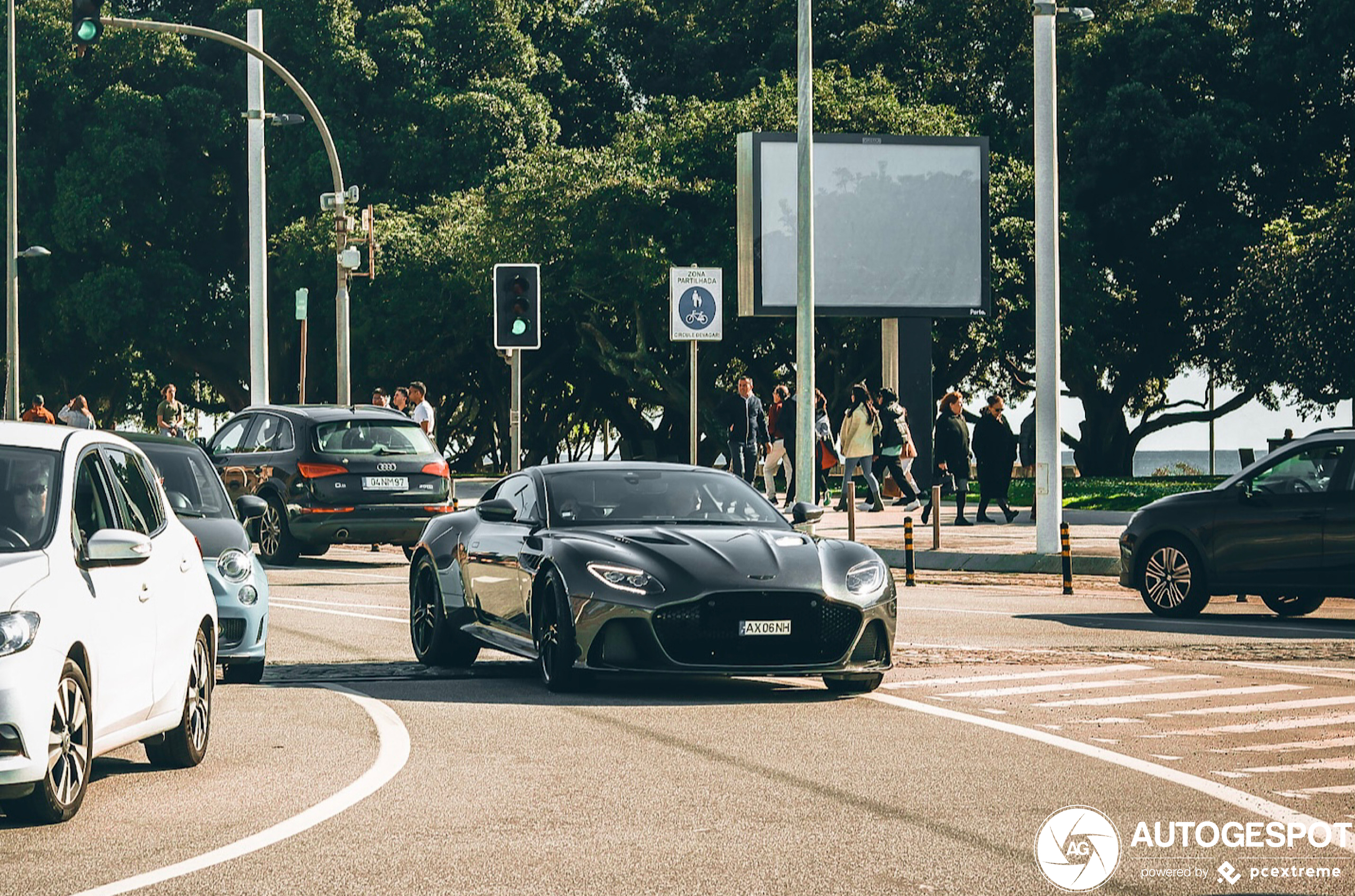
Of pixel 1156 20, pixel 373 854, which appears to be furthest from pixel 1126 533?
pixel 1156 20

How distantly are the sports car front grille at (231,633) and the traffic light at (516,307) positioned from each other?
1217cm

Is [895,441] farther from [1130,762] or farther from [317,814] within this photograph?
[317,814]

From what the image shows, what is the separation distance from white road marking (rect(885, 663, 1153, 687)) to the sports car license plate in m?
1.02

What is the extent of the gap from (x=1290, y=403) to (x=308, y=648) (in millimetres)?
42451

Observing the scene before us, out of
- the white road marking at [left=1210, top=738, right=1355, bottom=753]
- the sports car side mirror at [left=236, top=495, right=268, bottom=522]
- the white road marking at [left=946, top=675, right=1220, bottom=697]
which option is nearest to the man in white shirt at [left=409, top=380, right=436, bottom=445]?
the sports car side mirror at [left=236, top=495, right=268, bottom=522]

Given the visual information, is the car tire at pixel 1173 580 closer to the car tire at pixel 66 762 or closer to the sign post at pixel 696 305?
the sign post at pixel 696 305

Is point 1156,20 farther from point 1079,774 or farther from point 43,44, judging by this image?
point 1079,774

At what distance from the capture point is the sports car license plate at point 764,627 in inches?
456

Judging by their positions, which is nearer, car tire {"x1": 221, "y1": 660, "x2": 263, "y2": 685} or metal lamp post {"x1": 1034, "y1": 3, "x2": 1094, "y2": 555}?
car tire {"x1": 221, "y1": 660, "x2": 263, "y2": 685}

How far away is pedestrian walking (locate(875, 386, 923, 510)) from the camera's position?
30375mm

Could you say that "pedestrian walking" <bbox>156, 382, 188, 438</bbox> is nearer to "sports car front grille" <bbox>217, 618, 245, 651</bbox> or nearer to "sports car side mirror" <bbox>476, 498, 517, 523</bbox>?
"sports car side mirror" <bbox>476, 498, 517, 523</bbox>

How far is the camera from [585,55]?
62.3m

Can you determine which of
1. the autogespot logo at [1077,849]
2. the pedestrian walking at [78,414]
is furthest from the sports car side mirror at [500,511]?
the pedestrian walking at [78,414]

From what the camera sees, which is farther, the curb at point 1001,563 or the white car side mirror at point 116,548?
the curb at point 1001,563
